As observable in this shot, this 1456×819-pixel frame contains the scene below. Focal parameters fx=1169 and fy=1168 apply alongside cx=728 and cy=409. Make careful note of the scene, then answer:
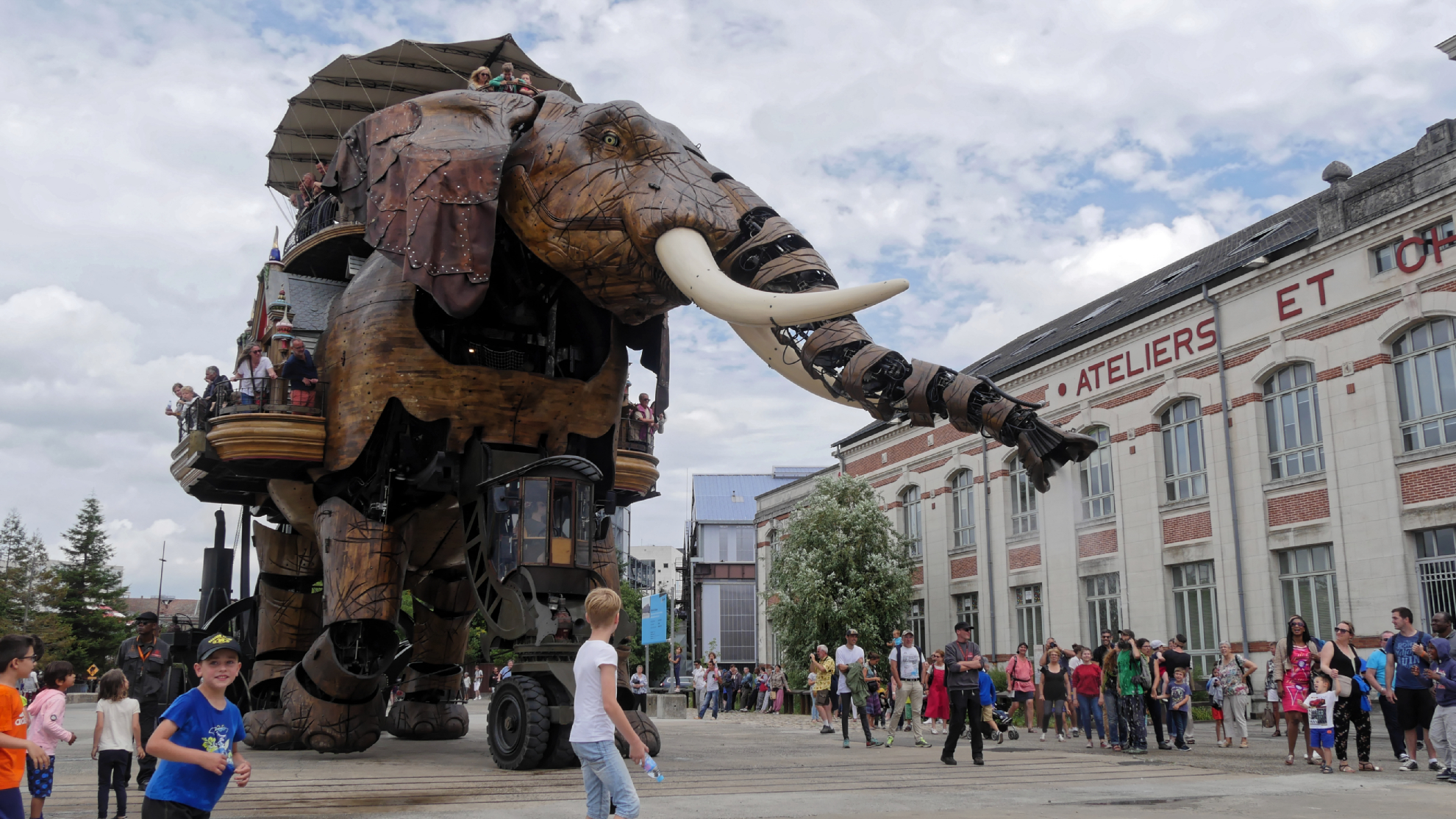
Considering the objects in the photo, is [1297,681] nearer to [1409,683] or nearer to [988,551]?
[1409,683]

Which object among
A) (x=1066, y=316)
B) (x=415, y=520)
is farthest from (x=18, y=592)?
(x=415, y=520)

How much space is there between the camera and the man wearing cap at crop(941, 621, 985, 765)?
11.3 m

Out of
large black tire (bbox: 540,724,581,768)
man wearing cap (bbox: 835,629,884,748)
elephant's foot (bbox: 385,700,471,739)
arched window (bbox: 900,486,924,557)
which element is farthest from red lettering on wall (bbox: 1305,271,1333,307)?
large black tire (bbox: 540,724,581,768)

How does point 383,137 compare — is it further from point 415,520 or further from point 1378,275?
point 1378,275

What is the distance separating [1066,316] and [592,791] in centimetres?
3442

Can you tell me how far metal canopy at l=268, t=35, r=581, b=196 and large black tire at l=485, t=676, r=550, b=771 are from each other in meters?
11.9

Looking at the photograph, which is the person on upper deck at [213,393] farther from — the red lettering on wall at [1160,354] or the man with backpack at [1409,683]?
the red lettering on wall at [1160,354]

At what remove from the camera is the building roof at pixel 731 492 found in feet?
228

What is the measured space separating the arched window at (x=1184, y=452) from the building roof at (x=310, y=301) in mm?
18683

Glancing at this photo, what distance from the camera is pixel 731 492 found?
71.3 m

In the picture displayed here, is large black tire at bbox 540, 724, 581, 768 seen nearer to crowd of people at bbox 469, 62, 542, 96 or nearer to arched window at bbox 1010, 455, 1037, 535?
crowd of people at bbox 469, 62, 542, 96

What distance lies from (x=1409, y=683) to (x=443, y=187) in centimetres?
972

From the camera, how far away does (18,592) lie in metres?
58.0

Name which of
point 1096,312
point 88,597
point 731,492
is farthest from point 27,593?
point 1096,312
